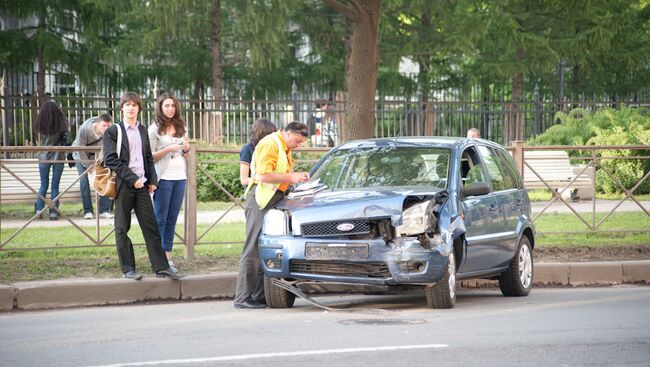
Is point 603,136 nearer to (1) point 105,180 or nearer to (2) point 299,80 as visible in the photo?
(2) point 299,80

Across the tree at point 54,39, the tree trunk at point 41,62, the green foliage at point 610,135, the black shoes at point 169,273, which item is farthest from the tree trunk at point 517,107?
the black shoes at point 169,273

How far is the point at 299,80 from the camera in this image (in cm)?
3588

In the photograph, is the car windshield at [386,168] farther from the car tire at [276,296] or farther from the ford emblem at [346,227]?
the car tire at [276,296]

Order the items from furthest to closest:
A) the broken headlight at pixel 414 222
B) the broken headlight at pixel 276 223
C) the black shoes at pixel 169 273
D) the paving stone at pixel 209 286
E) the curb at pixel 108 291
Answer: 1. the paving stone at pixel 209 286
2. the black shoes at pixel 169 273
3. the curb at pixel 108 291
4. the broken headlight at pixel 276 223
5. the broken headlight at pixel 414 222

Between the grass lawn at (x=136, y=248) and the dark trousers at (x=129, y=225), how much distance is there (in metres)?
0.51

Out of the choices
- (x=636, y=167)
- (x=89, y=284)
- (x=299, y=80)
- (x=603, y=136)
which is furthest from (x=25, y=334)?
(x=299, y=80)

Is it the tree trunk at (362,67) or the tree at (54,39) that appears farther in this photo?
the tree at (54,39)

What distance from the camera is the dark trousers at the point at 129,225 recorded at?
1092 centimetres

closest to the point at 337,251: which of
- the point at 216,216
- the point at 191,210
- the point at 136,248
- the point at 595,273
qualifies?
the point at 191,210

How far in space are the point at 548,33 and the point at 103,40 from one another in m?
13.1

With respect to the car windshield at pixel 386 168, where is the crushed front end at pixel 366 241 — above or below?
below

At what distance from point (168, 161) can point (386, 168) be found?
2.40 m

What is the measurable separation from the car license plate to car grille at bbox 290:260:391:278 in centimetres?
7

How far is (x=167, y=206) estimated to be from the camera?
38.3 ft
